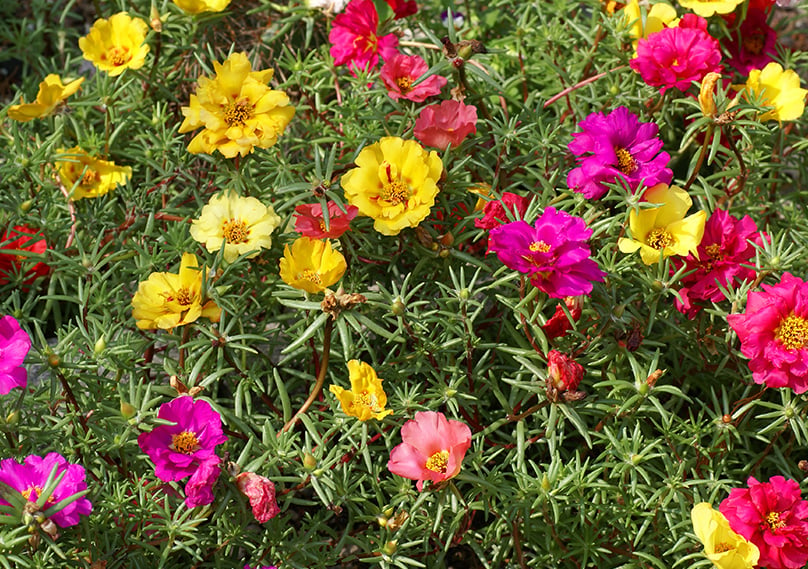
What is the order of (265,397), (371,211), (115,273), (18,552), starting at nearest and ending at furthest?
(18,552) → (371,211) → (265,397) → (115,273)

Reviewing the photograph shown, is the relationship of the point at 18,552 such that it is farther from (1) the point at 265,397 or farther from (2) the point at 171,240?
(2) the point at 171,240

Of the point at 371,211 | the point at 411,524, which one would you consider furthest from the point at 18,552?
the point at 371,211

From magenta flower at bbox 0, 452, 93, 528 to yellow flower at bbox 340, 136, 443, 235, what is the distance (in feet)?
2.73

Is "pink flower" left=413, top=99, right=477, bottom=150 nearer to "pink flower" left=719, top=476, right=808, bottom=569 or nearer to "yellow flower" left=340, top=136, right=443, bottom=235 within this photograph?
"yellow flower" left=340, top=136, right=443, bottom=235

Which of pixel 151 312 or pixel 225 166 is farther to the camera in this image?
pixel 225 166

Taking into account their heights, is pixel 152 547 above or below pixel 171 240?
below

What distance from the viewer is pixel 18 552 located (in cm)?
172

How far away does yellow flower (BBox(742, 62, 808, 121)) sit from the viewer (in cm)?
247

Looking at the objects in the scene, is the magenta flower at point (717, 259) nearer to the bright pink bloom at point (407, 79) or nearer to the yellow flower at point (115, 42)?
the bright pink bloom at point (407, 79)

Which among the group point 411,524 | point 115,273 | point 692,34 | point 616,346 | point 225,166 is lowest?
point 411,524

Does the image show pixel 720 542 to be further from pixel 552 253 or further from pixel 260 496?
pixel 260 496

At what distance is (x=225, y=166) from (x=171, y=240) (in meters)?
0.25

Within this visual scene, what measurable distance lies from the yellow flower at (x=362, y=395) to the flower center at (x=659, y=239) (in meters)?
0.73

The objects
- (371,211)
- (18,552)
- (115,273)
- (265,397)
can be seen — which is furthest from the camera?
(115,273)
